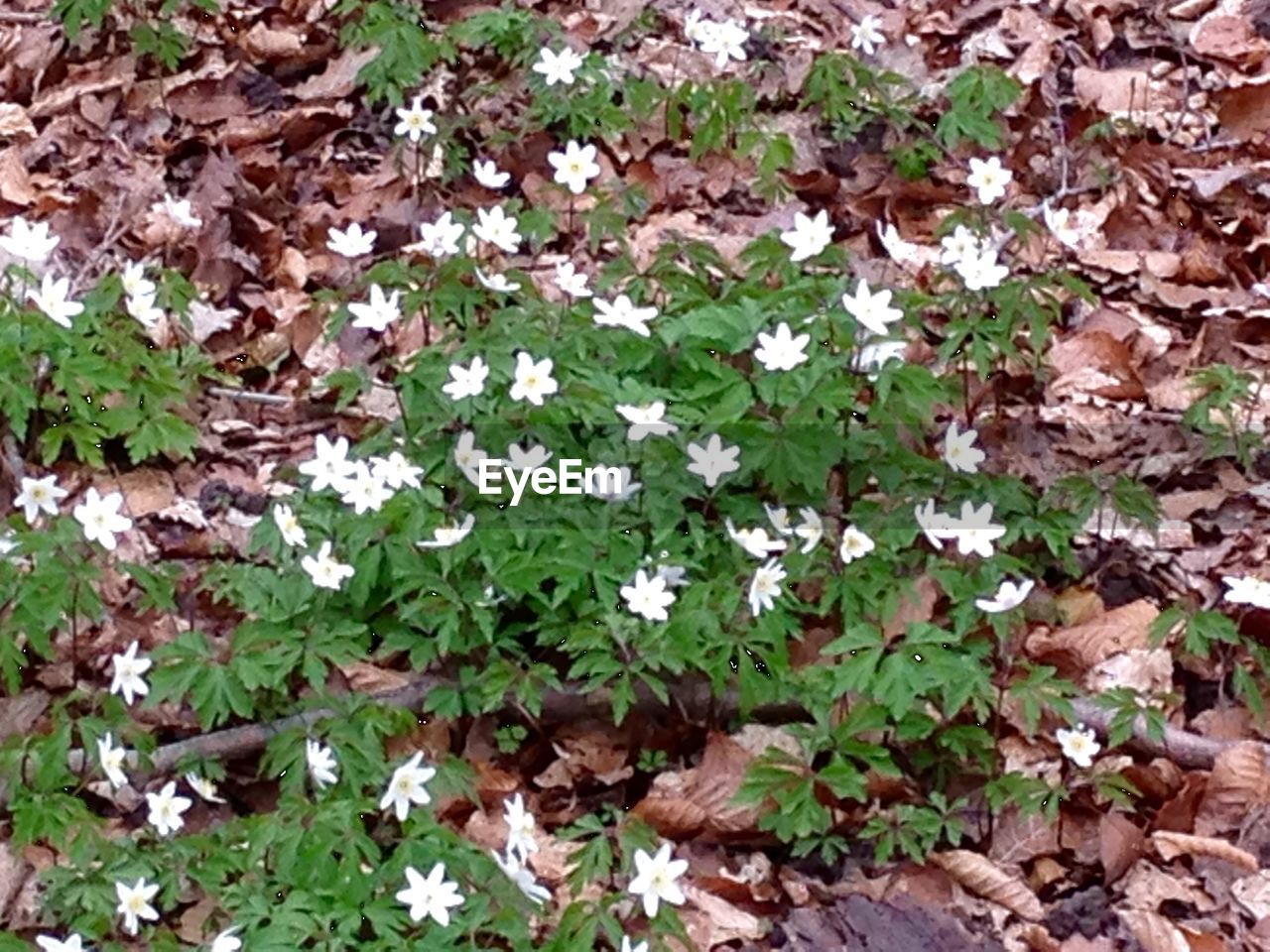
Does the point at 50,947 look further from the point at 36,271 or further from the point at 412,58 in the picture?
the point at 412,58

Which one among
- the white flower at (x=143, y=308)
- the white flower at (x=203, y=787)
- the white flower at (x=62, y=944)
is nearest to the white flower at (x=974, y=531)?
the white flower at (x=203, y=787)

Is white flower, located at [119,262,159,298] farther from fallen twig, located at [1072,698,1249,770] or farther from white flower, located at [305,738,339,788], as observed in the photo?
fallen twig, located at [1072,698,1249,770]

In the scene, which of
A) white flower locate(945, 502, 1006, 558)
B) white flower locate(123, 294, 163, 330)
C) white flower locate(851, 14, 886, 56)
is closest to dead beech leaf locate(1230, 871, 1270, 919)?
white flower locate(945, 502, 1006, 558)

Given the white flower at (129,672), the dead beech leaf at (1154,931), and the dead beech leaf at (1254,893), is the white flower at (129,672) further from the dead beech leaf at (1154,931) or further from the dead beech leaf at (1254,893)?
the dead beech leaf at (1254,893)

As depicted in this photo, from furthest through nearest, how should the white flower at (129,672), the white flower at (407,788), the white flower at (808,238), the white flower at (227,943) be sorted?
the white flower at (808,238) < the white flower at (129,672) < the white flower at (407,788) < the white flower at (227,943)

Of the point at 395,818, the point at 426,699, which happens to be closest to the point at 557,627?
the point at 426,699

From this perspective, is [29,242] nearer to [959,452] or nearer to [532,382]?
[532,382]
